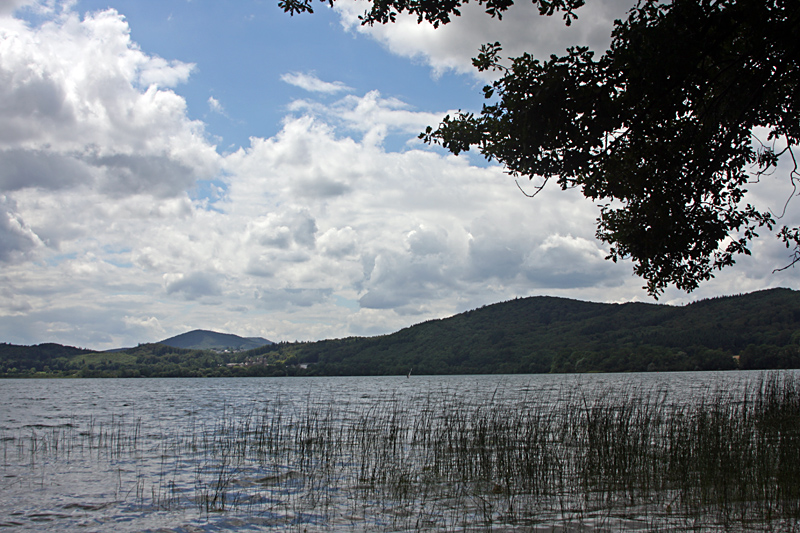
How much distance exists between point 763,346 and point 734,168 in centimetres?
9778

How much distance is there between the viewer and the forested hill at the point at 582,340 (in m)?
101

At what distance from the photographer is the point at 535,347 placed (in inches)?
5271

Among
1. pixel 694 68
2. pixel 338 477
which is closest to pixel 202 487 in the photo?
pixel 338 477

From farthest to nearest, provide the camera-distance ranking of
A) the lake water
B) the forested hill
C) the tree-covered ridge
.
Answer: the tree-covered ridge, the forested hill, the lake water

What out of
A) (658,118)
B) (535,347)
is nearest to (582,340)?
(535,347)

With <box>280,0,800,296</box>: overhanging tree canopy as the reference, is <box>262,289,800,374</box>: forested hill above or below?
below

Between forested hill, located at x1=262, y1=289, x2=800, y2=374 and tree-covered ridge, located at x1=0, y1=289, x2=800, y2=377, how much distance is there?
0.28 metres

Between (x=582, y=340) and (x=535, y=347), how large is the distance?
38.0ft

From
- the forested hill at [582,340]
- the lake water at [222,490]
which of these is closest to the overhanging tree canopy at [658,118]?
the lake water at [222,490]

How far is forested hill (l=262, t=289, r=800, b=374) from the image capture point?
101125mm

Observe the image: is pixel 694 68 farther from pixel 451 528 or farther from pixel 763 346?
pixel 763 346

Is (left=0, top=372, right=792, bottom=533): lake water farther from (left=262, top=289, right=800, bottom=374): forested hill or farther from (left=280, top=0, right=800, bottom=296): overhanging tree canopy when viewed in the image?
(left=262, top=289, right=800, bottom=374): forested hill

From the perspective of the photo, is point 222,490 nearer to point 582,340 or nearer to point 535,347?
point 535,347

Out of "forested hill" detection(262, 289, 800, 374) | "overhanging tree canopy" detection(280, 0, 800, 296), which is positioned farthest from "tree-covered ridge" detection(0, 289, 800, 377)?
"overhanging tree canopy" detection(280, 0, 800, 296)
